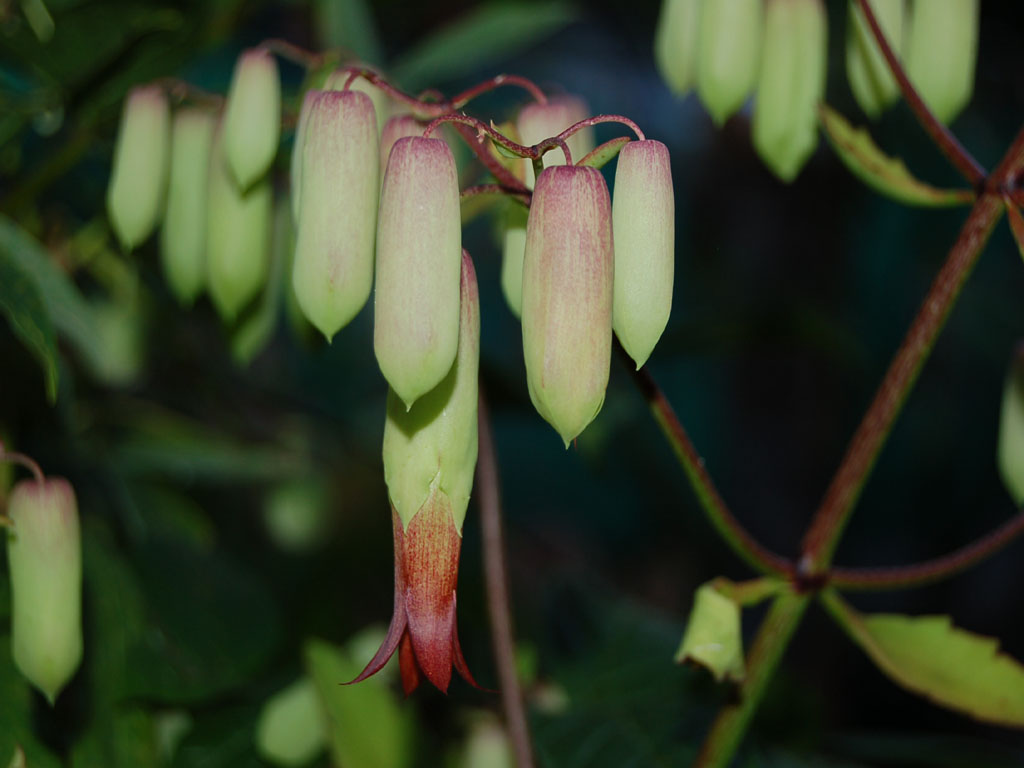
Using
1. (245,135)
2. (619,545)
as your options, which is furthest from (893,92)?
(619,545)

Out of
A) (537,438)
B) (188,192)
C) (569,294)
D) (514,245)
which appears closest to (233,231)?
(188,192)

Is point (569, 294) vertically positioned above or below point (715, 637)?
above

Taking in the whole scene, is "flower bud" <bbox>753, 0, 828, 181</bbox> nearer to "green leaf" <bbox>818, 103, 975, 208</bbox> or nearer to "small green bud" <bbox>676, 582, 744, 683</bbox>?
"green leaf" <bbox>818, 103, 975, 208</bbox>

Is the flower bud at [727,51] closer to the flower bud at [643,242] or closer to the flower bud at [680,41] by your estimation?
the flower bud at [680,41]

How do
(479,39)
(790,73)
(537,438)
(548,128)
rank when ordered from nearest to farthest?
(548,128), (790,73), (479,39), (537,438)

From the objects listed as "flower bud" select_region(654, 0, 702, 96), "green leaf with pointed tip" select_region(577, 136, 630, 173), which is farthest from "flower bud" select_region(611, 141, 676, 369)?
"flower bud" select_region(654, 0, 702, 96)

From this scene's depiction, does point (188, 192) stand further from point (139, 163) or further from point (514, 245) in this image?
point (514, 245)

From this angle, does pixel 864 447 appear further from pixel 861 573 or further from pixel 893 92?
pixel 893 92
